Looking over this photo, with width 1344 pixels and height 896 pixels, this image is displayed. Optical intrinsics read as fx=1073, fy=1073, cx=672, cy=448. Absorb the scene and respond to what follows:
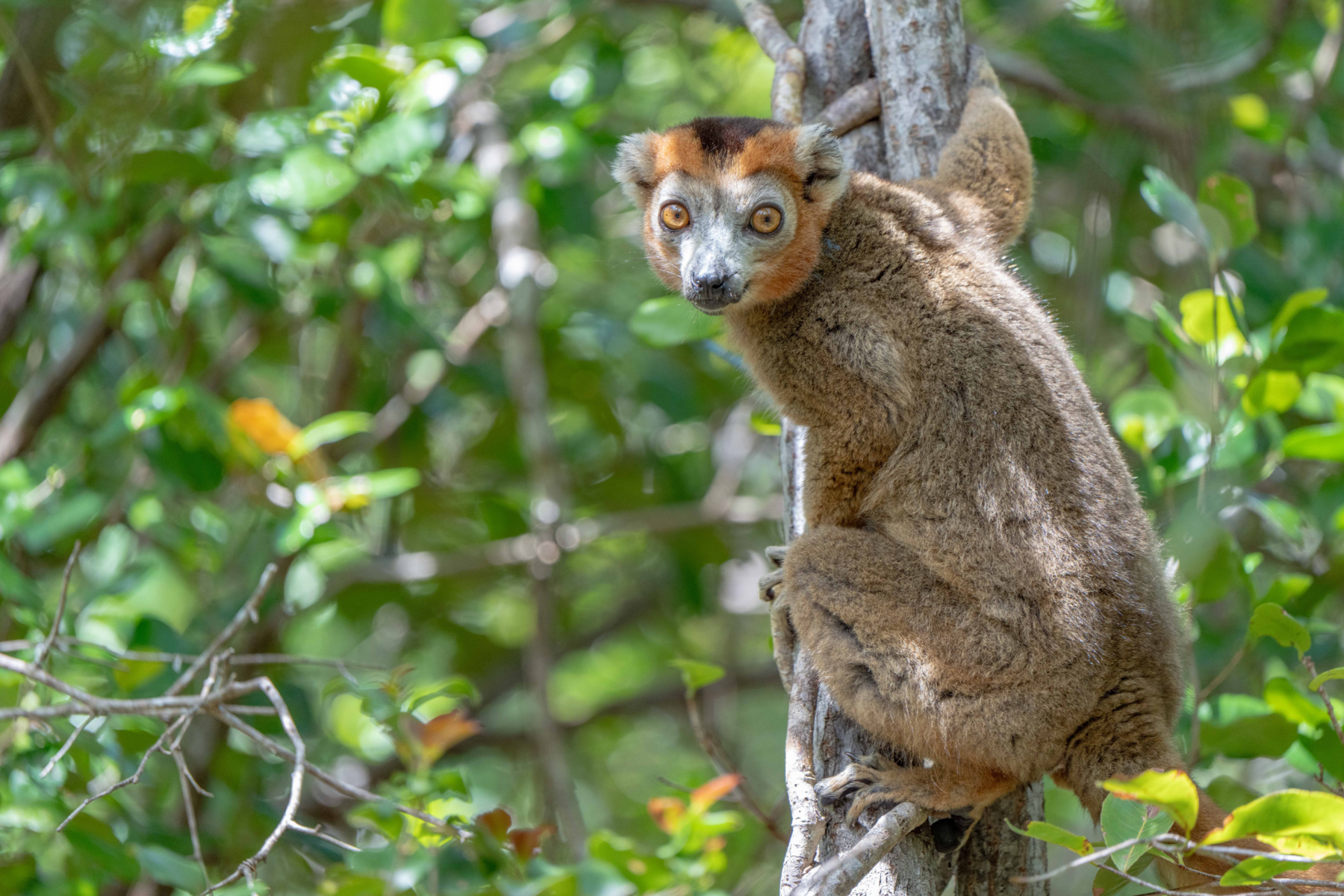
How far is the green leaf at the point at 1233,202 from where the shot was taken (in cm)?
442

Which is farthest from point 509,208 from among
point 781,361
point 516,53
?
point 781,361

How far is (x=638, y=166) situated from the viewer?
190 inches

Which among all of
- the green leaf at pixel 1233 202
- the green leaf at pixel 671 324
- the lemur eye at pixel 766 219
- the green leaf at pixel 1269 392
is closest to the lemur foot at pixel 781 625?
the green leaf at pixel 671 324

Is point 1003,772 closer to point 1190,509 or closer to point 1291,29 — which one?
point 1190,509

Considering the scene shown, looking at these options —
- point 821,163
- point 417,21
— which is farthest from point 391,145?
point 821,163

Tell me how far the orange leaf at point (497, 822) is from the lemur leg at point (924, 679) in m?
1.16

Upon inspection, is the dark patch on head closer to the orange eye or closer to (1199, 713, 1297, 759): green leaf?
the orange eye

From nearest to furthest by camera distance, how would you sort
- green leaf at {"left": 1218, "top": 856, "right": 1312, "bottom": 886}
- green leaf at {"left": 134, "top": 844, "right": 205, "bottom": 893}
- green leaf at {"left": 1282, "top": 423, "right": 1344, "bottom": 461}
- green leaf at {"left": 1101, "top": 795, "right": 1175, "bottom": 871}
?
1. green leaf at {"left": 1218, "top": 856, "right": 1312, "bottom": 886}
2. green leaf at {"left": 1101, "top": 795, "right": 1175, "bottom": 871}
3. green leaf at {"left": 134, "top": 844, "right": 205, "bottom": 893}
4. green leaf at {"left": 1282, "top": 423, "right": 1344, "bottom": 461}

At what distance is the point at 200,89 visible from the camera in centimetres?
568

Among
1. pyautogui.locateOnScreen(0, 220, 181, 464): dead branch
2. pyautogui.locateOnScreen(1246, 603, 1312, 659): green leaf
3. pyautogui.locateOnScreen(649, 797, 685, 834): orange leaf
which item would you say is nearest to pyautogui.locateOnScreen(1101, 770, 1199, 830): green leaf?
pyautogui.locateOnScreen(1246, 603, 1312, 659): green leaf

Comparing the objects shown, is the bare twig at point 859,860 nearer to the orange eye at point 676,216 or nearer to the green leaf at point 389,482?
the orange eye at point 676,216

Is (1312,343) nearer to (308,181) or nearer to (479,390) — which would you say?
(308,181)

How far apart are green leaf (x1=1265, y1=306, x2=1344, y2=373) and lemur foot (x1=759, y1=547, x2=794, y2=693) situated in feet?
7.12

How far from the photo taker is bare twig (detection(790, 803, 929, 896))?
104 inches
